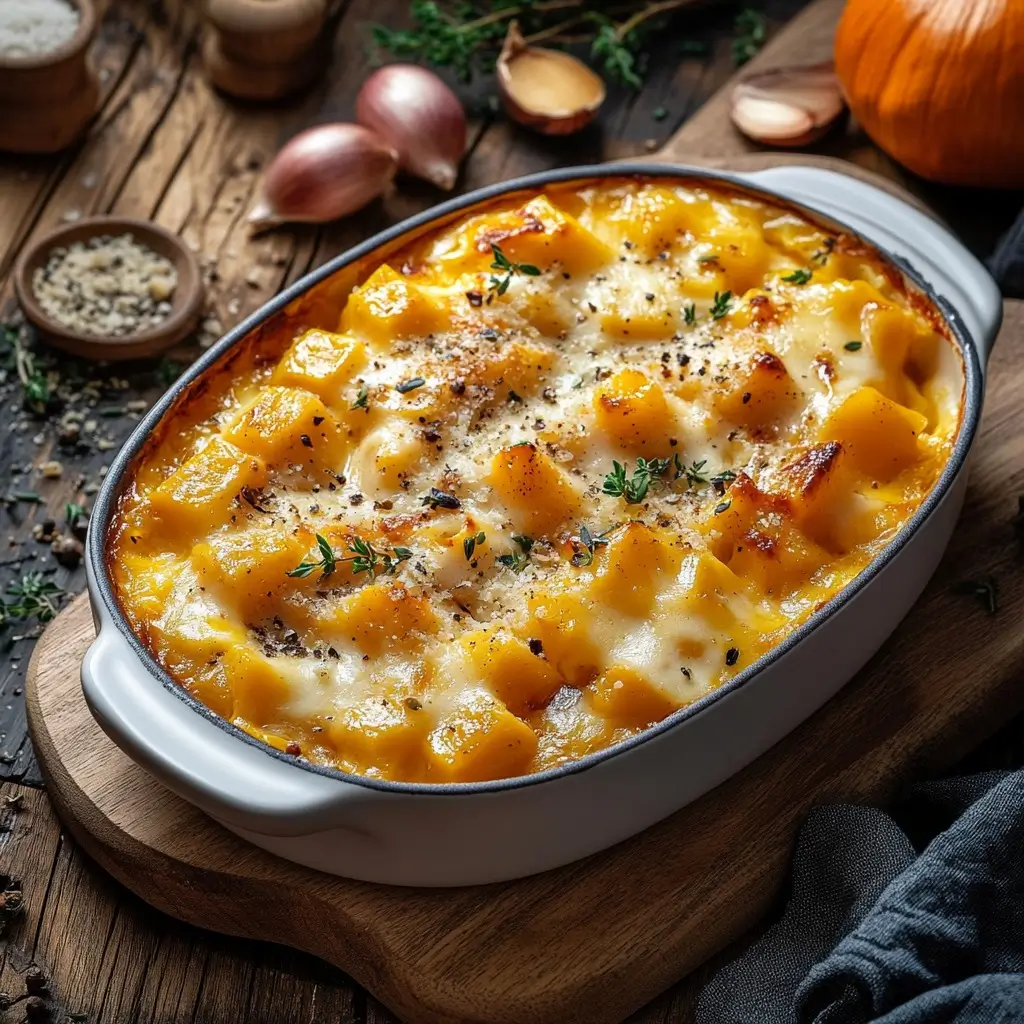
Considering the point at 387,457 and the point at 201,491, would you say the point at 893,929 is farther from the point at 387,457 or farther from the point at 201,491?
the point at 201,491

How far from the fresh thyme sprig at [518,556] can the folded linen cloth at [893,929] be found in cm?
64

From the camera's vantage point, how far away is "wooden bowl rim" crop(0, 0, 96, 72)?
3.41m

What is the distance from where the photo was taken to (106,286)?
10.8 ft

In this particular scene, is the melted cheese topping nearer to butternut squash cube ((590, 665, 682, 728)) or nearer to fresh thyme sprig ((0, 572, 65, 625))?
butternut squash cube ((590, 665, 682, 728))

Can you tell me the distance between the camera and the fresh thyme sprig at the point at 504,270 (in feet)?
8.66

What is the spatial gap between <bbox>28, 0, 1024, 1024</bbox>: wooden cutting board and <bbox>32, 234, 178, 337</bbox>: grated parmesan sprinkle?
83 cm

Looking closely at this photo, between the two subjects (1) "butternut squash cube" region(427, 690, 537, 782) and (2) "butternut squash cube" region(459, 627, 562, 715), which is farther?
(2) "butternut squash cube" region(459, 627, 562, 715)

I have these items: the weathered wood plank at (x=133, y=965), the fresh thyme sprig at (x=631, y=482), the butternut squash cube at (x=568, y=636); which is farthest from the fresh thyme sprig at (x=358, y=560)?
the weathered wood plank at (x=133, y=965)

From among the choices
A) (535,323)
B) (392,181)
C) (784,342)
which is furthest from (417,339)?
(392,181)

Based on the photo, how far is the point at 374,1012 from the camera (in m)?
2.42

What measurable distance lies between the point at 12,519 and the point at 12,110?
3.68 ft

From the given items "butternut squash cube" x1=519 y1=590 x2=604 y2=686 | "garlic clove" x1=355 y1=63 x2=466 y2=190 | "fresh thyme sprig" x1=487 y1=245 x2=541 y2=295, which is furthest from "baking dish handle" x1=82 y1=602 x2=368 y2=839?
"garlic clove" x1=355 y1=63 x2=466 y2=190

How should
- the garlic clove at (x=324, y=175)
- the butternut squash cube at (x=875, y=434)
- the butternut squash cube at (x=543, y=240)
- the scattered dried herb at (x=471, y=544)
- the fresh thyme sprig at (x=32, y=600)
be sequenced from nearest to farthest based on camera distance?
the scattered dried herb at (x=471, y=544)
the butternut squash cube at (x=875, y=434)
the butternut squash cube at (x=543, y=240)
the fresh thyme sprig at (x=32, y=600)
the garlic clove at (x=324, y=175)

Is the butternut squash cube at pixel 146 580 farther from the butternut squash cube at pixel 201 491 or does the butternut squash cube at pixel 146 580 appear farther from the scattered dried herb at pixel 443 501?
the scattered dried herb at pixel 443 501
